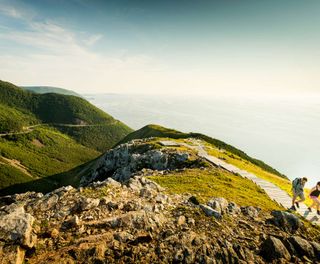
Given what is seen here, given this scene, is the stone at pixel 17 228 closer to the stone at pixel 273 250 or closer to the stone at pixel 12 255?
the stone at pixel 12 255

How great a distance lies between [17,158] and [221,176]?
651ft

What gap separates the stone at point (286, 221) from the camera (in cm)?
1378

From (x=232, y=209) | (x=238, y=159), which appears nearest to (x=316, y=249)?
(x=232, y=209)

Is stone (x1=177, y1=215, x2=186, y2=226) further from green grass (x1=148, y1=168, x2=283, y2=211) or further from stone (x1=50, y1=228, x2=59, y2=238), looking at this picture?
stone (x1=50, y1=228, x2=59, y2=238)

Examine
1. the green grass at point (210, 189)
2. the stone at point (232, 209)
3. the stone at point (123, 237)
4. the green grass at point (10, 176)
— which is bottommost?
the green grass at point (10, 176)

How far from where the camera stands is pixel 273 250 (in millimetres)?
11023

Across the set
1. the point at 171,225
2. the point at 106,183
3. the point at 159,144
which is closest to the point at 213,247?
the point at 171,225

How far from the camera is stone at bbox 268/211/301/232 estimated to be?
1378 centimetres

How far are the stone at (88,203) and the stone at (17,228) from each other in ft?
8.39

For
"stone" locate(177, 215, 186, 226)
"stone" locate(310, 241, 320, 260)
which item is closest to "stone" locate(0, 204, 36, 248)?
"stone" locate(177, 215, 186, 226)

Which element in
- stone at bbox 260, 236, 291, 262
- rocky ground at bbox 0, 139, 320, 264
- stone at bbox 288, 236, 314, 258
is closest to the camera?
rocky ground at bbox 0, 139, 320, 264

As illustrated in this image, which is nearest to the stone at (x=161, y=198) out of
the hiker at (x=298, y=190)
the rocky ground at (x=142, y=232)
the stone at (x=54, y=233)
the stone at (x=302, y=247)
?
the rocky ground at (x=142, y=232)

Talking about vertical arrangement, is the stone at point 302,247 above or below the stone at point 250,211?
above

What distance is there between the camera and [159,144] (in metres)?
53.8
